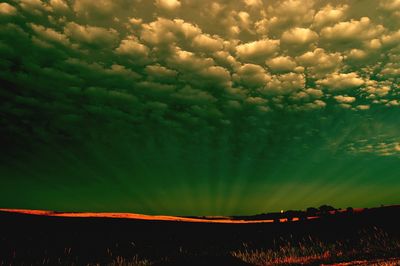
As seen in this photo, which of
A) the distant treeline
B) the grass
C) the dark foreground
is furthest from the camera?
the distant treeline

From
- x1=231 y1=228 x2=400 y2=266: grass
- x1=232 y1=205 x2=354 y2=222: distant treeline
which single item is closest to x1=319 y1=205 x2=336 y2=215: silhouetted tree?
x1=232 y1=205 x2=354 y2=222: distant treeline

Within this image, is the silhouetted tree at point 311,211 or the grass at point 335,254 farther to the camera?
the silhouetted tree at point 311,211

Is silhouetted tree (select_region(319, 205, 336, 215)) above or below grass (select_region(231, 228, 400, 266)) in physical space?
below

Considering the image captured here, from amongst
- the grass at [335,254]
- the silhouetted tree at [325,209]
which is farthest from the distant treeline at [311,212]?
the grass at [335,254]

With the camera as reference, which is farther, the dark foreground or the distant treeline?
the distant treeline

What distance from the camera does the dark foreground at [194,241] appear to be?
53.9ft

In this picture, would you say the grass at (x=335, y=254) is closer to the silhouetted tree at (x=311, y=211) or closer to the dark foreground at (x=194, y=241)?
the dark foreground at (x=194, y=241)

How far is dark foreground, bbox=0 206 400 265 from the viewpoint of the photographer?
647 inches

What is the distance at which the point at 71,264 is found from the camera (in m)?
17.3

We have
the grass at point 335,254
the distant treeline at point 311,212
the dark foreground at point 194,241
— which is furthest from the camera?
the distant treeline at point 311,212

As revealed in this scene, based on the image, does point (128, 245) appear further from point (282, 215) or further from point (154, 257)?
point (282, 215)

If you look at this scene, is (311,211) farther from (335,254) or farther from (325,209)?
(335,254)

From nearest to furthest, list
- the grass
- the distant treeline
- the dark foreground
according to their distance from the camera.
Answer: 1. the grass
2. the dark foreground
3. the distant treeline

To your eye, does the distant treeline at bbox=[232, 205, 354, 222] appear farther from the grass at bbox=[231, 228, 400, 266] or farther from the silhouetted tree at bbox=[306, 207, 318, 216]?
the grass at bbox=[231, 228, 400, 266]
